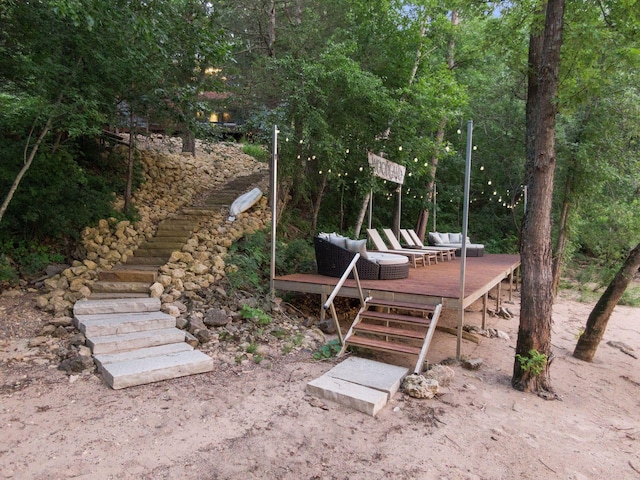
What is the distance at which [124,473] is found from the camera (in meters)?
2.45

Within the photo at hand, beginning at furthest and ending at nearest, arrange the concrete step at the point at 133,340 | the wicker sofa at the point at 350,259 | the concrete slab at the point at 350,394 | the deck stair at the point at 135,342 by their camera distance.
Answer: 1. the wicker sofa at the point at 350,259
2. the concrete step at the point at 133,340
3. the deck stair at the point at 135,342
4. the concrete slab at the point at 350,394

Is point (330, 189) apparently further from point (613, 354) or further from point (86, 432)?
point (86, 432)

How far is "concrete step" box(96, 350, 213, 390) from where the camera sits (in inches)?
140

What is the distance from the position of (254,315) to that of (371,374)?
1878 mm

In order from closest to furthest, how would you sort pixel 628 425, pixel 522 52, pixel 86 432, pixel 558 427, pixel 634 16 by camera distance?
pixel 86 432 < pixel 558 427 < pixel 628 425 < pixel 634 16 < pixel 522 52

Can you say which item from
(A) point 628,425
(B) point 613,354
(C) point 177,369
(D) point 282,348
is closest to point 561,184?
(B) point 613,354

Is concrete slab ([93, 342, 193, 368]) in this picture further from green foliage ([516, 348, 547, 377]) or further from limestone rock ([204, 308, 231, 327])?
green foliage ([516, 348, 547, 377])

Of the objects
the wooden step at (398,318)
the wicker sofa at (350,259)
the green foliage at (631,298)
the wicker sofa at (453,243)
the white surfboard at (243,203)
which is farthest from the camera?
the wicker sofa at (453,243)

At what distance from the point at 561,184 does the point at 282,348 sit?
10164mm

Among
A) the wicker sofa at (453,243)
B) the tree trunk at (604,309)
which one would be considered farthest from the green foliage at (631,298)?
the tree trunk at (604,309)

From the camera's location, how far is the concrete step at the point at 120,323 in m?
4.36

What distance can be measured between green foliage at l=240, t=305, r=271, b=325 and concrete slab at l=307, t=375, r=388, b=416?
5.27 feet

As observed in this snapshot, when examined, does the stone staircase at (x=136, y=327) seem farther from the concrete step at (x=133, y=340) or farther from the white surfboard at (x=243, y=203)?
the white surfboard at (x=243, y=203)

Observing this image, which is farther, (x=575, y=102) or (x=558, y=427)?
(x=575, y=102)
